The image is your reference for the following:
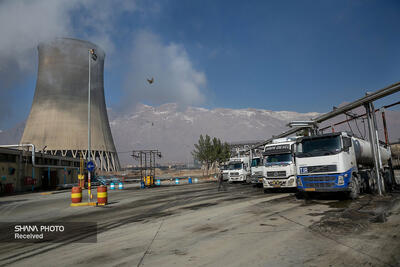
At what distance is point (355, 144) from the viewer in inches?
561

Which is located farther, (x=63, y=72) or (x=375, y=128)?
(x=63, y=72)

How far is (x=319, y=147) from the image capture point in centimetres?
1295

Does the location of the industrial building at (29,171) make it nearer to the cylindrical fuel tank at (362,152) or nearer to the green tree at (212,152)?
the cylindrical fuel tank at (362,152)

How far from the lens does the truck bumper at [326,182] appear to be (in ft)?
38.8

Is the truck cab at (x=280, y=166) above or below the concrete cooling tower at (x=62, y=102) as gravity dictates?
below

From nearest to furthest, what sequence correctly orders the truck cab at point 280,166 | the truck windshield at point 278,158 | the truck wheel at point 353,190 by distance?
the truck wheel at point 353,190 < the truck cab at point 280,166 < the truck windshield at point 278,158

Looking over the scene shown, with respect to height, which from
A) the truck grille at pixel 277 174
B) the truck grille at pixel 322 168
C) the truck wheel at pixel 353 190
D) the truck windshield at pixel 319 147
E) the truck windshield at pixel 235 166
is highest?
the truck windshield at pixel 319 147

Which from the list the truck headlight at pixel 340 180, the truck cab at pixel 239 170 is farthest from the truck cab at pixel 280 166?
the truck cab at pixel 239 170

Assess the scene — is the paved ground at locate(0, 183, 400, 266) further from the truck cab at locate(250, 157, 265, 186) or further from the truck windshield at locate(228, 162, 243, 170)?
the truck windshield at locate(228, 162, 243, 170)

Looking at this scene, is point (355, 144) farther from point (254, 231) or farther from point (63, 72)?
point (63, 72)

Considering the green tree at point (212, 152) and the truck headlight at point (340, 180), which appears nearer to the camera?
the truck headlight at point (340, 180)

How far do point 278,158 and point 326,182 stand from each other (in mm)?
4624

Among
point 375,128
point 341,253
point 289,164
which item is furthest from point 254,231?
point 375,128

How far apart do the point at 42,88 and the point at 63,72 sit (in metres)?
4.95
